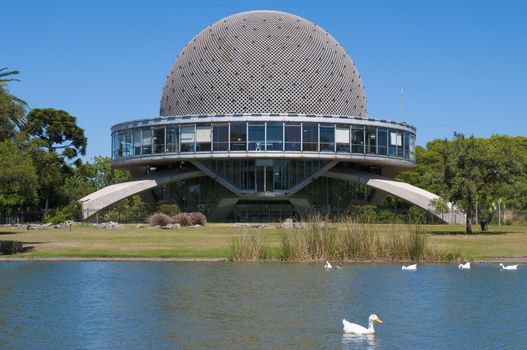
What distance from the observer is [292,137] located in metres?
68.0

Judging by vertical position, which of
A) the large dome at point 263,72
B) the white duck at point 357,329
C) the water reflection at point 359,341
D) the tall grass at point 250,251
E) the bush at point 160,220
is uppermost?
→ the large dome at point 263,72

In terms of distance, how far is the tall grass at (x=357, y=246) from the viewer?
26656mm

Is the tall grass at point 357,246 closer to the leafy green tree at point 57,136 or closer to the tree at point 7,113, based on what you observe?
the tree at point 7,113

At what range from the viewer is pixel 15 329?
49.5ft

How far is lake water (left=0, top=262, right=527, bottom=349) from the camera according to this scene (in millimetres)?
14203

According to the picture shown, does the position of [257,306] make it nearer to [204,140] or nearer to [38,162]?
[38,162]

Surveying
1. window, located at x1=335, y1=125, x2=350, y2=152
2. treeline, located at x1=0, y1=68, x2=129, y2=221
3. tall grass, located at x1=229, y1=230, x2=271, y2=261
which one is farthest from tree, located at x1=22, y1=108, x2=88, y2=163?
tall grass, located at x1=229, y1=230, x2=271, y2=261

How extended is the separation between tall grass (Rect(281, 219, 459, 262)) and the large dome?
4603cm

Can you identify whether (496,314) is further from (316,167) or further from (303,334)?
(316,167)

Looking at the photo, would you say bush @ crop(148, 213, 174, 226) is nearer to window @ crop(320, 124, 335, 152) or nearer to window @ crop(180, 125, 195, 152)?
window @ crop(180, 125, 195, 152)

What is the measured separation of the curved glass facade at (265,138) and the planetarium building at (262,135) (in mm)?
81

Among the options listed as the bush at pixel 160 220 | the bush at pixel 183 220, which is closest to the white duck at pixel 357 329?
the bush at pixel 160 220

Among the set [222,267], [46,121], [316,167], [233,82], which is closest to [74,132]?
[46,121]

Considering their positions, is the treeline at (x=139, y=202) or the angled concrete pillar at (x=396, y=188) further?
the angled concrete pillar at (x=396, y=188)
